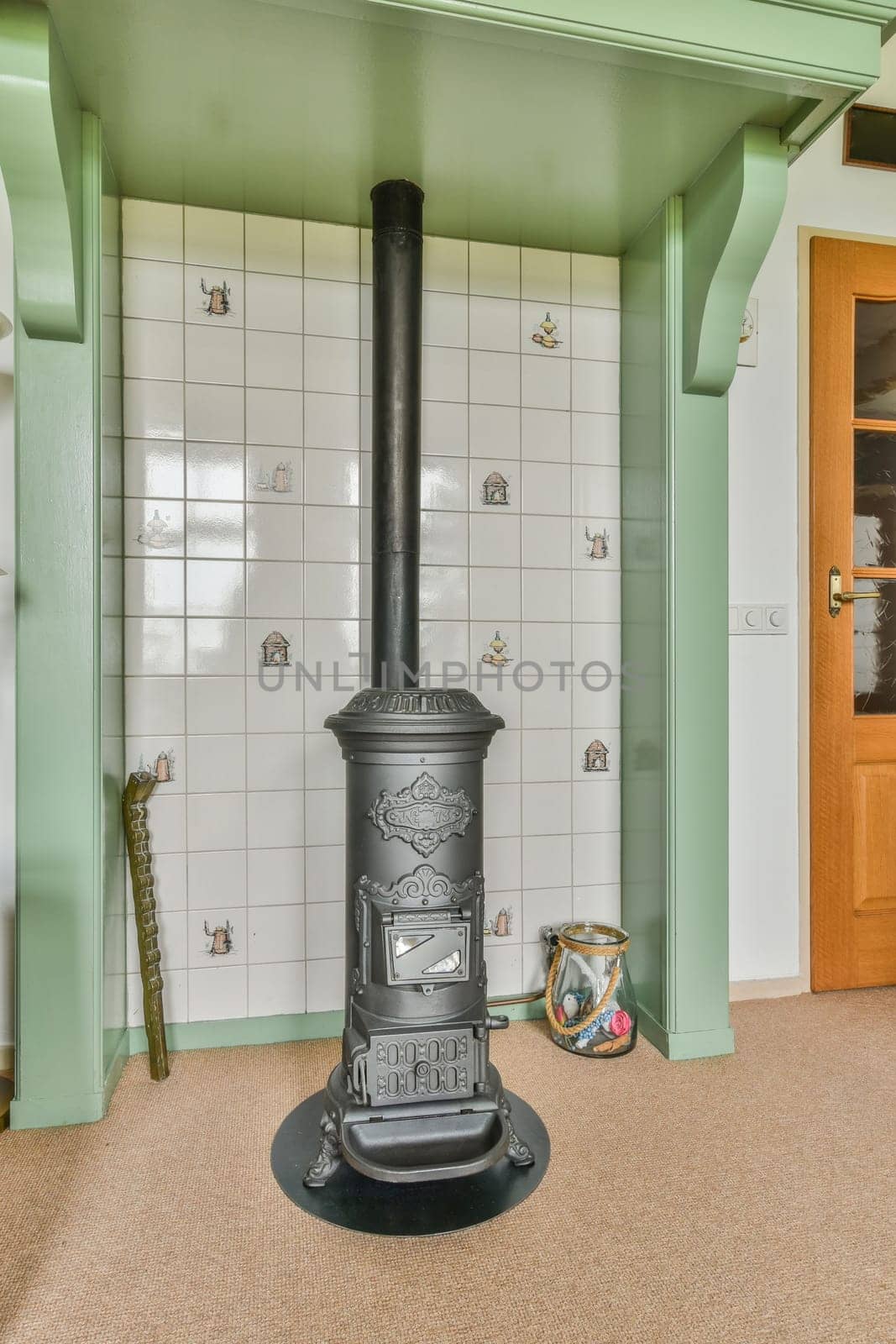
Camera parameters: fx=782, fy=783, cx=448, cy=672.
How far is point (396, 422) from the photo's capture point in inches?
67.5

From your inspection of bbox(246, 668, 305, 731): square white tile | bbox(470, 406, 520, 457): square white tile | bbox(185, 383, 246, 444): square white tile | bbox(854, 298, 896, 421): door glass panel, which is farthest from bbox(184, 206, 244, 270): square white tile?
bbox(854, 298, 896, 421): door glass panel

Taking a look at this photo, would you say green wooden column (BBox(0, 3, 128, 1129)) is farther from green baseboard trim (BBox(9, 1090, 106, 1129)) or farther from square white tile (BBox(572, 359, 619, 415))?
square white tile (BBox(572, 359, 619, 415))

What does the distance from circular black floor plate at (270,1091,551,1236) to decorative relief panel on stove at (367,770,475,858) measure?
58 cm

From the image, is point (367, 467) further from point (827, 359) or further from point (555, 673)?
point (827, 359)

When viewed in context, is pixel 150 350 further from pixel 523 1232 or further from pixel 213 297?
pixel 523 1232

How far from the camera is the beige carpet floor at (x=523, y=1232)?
111cm

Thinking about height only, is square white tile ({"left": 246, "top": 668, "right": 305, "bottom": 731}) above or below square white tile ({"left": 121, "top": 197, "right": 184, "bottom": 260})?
below

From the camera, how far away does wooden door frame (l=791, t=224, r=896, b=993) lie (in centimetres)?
220

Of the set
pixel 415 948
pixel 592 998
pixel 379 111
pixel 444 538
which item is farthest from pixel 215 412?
pixel 592 998

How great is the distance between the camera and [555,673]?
6.89 ft

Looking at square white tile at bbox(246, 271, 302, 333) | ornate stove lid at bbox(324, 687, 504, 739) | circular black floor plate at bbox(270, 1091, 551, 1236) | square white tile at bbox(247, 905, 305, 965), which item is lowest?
circular black floor plate at bbox(270, 1091, 551, 1236)

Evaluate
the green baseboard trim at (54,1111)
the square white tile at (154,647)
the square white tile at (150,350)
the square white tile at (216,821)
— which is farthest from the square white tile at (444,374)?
the green baseboard trim at (54,1111)

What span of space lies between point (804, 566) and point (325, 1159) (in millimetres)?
1874

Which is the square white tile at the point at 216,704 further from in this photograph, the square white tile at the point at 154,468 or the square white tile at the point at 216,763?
the square white tile at the point at 154,468
